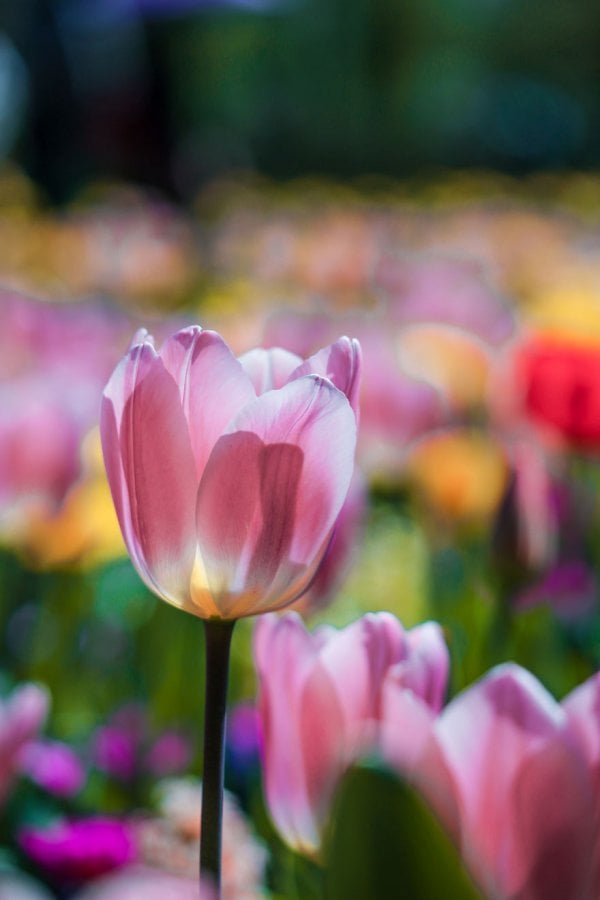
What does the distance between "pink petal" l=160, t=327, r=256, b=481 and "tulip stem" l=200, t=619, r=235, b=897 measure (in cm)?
5

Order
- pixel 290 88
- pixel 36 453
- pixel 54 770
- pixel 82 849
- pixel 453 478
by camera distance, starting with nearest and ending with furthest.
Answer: pixel 82 849 < pixel 54 770 < pixel 36 453 < pixel 453 478 < pixel 290 88

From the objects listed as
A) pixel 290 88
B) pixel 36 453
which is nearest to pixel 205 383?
pixel 36 453

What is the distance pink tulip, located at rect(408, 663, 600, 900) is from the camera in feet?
0.97

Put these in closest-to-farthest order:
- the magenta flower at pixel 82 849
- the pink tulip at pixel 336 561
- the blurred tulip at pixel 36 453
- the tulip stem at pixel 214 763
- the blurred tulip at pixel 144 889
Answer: the blurred tulip at pixel 144 889 < the tulip stem at pixel 214 763 < the magenta flower at pixel 82 849 < the pink tulip at pixel 336 561 < the blurred tulip at pixel 36 453

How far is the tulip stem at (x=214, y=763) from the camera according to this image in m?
0.33

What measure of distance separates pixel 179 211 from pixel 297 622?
4.17 meters

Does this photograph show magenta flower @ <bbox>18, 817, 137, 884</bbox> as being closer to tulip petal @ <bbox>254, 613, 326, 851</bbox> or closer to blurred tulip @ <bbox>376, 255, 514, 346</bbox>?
tulip petal @ <bbox>254, 613, 326, 851</bbox>

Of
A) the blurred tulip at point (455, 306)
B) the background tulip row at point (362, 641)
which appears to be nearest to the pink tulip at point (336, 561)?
the background tulip row at point (362, 641)

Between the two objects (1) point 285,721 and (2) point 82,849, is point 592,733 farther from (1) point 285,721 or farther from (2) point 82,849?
(2) point 82,849

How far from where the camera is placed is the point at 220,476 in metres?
0.35

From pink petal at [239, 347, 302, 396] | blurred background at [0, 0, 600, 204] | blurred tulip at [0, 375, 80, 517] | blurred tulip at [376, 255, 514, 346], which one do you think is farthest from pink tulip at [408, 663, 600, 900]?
blurred background at [0, 0, 600, 204]

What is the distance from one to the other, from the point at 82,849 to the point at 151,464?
0.22 m

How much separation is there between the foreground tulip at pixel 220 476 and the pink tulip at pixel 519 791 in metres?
0.06

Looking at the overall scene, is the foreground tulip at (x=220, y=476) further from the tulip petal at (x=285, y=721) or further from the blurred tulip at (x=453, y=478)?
the blurred tulip at (x=453, y=478)
